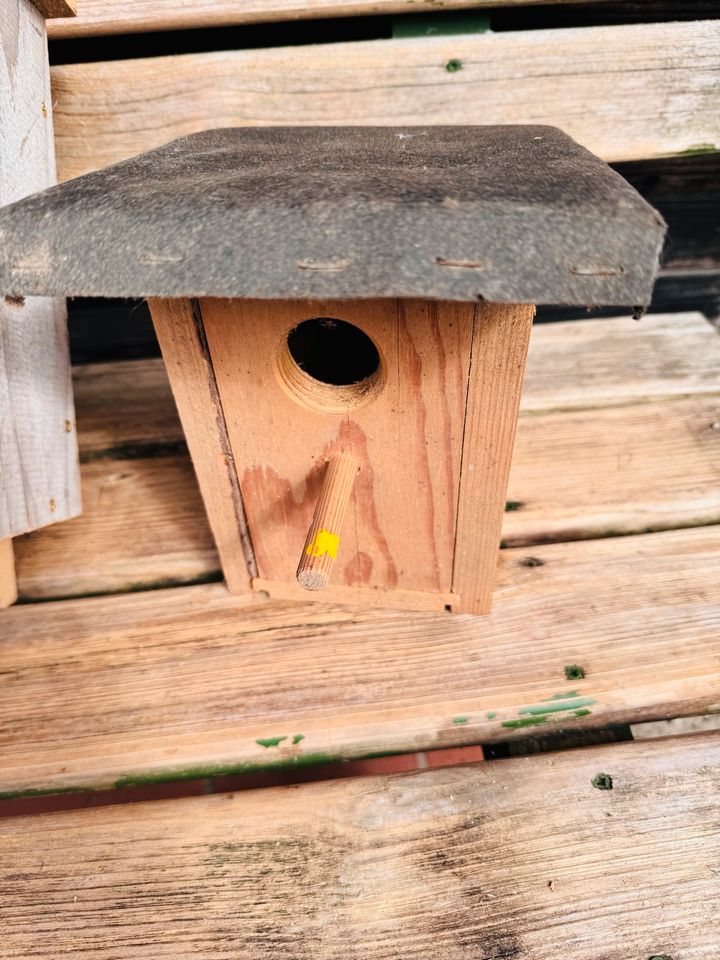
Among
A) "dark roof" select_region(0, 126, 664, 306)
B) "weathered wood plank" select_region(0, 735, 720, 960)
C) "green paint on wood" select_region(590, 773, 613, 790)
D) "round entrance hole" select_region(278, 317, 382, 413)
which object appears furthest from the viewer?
"round entrance hole" select_region(278, 317, 382, 413)

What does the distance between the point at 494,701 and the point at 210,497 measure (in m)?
0.48

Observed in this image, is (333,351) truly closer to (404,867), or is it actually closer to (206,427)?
(206,427)

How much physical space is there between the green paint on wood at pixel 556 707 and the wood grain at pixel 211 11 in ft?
3.63

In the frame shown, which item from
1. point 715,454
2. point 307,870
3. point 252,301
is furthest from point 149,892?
point 715,454

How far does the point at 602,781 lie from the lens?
84 centimetres

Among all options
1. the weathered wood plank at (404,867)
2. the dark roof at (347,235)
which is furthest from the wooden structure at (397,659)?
the dark roof at (347,235)

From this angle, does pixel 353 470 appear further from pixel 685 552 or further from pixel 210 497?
pixel 685 552

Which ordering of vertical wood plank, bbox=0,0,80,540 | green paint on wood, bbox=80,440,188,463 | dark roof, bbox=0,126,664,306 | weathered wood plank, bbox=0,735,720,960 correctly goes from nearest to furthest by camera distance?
dark roof, bbox=0,126,664,306
weathered wood plank, bbox=0,735,720,960
vertical wood plank, bbox=0,0,80,540
green paint on wood, bbox=80,440,188,463

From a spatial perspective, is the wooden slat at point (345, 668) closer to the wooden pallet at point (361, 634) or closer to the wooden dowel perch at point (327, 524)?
the wooden pallet at point (361, 634)

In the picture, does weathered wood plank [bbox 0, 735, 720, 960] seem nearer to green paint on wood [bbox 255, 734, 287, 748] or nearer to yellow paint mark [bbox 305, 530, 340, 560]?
green paint on wood [bbox 255, 734, 287, 748]

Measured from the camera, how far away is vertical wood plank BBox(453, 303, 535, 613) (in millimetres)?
745

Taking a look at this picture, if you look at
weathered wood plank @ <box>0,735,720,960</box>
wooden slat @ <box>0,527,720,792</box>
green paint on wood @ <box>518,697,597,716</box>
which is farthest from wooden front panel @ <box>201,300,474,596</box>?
weathered wood plank @ <box>0,735,720,960</box>

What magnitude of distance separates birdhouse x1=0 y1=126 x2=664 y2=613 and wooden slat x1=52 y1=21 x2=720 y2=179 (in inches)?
10.1

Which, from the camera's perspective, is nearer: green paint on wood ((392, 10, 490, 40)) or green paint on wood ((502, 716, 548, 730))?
green paint on wood ((502, 716, 548, 730))
